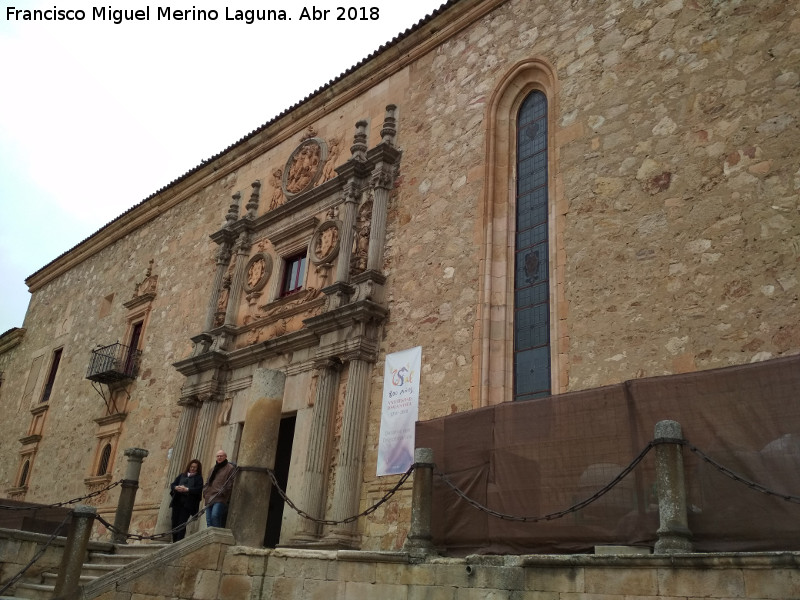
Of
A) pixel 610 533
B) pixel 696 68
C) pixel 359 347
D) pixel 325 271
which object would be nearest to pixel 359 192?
pixel 325 271

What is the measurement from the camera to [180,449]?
573 inches

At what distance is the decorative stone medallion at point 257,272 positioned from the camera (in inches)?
585

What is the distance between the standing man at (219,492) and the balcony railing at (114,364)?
8944 mm

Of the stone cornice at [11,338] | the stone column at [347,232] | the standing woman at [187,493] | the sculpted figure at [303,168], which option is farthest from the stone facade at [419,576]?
the stone cornice at [11,338]

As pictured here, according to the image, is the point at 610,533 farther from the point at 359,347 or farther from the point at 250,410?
the point at 359,347

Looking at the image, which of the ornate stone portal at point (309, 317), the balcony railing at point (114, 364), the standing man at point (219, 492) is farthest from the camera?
the balcony railing at point (114, 364)

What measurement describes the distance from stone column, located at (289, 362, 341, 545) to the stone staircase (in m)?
2.20

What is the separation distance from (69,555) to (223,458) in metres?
2.22

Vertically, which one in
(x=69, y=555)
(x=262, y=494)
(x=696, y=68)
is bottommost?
(x=69, y=555)

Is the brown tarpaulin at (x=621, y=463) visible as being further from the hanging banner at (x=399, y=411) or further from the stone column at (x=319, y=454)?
the stone column at (x=319, y=454)

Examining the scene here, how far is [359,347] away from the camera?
460 inches

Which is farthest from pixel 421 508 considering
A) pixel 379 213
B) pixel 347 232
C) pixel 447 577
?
pixel 347 232

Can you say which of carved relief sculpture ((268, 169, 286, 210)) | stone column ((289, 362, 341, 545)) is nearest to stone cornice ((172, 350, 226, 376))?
stone column ((289, 362, 341, 545))

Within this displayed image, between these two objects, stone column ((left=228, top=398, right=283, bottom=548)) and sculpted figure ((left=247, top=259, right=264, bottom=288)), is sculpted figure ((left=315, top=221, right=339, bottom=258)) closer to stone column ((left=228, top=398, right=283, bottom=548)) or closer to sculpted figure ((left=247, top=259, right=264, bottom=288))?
sculpted figure ((left=247, top=259, right=264, bottom=288))
